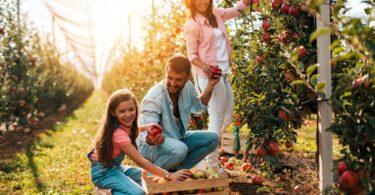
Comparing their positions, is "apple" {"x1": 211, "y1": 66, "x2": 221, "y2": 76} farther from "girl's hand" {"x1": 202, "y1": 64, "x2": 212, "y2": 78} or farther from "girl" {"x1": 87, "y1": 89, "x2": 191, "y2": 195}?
"girl" {"x1": 87, "y1": 89, "x2": 191, "y2": 195}

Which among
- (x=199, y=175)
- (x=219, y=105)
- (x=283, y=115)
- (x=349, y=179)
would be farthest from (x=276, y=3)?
(x=349, y=179)

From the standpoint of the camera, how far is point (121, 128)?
146 inches

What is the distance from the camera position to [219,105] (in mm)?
4434

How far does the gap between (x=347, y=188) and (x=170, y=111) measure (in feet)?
5.49

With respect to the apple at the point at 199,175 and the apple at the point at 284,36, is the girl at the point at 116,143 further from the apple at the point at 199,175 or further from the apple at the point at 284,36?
the apple at the point at 284,36

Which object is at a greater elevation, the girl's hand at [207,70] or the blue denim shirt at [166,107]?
the girl's hand at [207,70]

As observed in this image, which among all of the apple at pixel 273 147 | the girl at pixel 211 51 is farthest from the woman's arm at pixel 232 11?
the apple at pixel 273 147

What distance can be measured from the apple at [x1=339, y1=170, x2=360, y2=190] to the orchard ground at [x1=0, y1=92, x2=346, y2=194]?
0.84m

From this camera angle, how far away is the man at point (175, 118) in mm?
3926

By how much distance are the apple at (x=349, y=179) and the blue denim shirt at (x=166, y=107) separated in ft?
5.24

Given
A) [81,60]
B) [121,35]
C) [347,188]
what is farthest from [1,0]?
[81,60]

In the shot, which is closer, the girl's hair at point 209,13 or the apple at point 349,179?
the apple at point 349,179

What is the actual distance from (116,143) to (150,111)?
430 mm

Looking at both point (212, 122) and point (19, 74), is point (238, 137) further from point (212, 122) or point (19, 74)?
point (19, 74)
